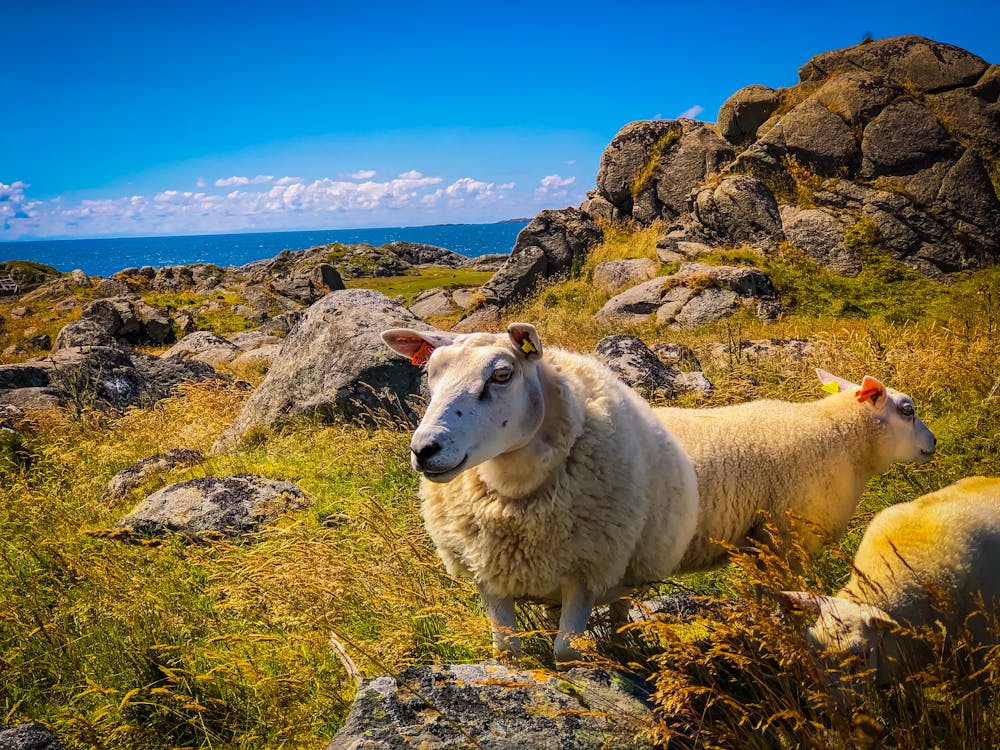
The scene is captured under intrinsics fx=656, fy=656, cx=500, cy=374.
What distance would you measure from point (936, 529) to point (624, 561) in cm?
172

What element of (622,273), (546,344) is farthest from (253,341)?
(546,344)

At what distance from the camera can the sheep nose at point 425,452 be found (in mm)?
3037

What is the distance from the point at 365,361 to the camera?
930 centimetres

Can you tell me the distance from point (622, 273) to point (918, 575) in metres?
18.0

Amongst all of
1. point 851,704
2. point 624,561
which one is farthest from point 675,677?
point 624,561

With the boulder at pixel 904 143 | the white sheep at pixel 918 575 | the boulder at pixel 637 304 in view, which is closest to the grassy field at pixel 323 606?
the white sheep at pixel 918 575

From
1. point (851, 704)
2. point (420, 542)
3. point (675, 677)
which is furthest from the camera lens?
point (420, 542)

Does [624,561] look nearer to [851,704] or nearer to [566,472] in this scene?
[566,472]

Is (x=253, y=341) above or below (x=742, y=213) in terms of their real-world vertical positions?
below

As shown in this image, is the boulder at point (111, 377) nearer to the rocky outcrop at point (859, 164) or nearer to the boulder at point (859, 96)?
the rocky outcrop at point (859, 164)

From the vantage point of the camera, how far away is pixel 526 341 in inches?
144

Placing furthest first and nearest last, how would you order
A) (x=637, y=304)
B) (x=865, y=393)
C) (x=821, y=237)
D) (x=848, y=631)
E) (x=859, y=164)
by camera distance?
1. (x=859, y=164)
2. (x=821, y=237)
3. (x=637, y=304)
4. (x=865, y=393)
5. (x=848, y=631)

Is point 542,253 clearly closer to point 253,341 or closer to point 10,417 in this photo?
point 253,341

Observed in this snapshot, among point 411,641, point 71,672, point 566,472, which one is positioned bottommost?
point 71,672
